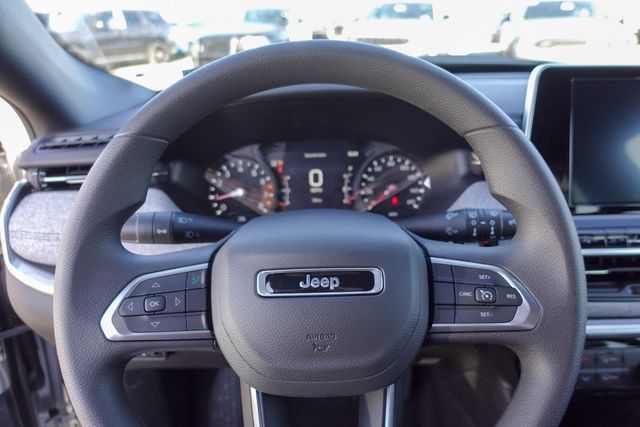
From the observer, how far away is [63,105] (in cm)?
188

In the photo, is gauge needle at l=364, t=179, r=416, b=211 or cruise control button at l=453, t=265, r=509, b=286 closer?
cruise control button at l=453, t=265, r=509, b=286

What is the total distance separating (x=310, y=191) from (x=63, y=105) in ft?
2.79

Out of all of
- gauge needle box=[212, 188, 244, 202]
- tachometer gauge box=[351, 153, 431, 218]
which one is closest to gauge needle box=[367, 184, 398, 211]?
tachometer gauge box=[351, 153, 431, 218]

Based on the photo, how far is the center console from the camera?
1595 millimetres

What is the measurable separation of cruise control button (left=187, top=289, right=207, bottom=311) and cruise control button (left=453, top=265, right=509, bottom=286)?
1.40 feet

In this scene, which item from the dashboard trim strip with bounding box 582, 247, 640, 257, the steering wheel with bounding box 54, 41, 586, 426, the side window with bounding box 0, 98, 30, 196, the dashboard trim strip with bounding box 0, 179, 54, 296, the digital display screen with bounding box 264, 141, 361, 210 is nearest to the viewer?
the steering wheel with bounding box 54, 41, 586, 426

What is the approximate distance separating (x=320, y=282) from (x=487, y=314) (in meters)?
0.28

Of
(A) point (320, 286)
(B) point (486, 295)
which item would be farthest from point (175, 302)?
(B) point (486, 295)

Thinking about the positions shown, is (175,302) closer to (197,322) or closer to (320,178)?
(197,322)

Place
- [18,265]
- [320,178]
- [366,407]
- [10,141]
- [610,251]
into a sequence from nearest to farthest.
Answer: [366,407]
[610,251]
[18,265]
[10,141]
[320,178]

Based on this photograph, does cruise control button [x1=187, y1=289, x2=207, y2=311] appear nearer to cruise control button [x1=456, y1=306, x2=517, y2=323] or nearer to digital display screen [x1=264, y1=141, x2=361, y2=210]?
cruise control button [x1=456, y1=306, x2=517, y2=323]

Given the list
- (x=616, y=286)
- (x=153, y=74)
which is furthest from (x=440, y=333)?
(x=153, y=74)

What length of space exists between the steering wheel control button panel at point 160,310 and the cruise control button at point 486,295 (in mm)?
451

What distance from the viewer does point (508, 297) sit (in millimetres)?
973
